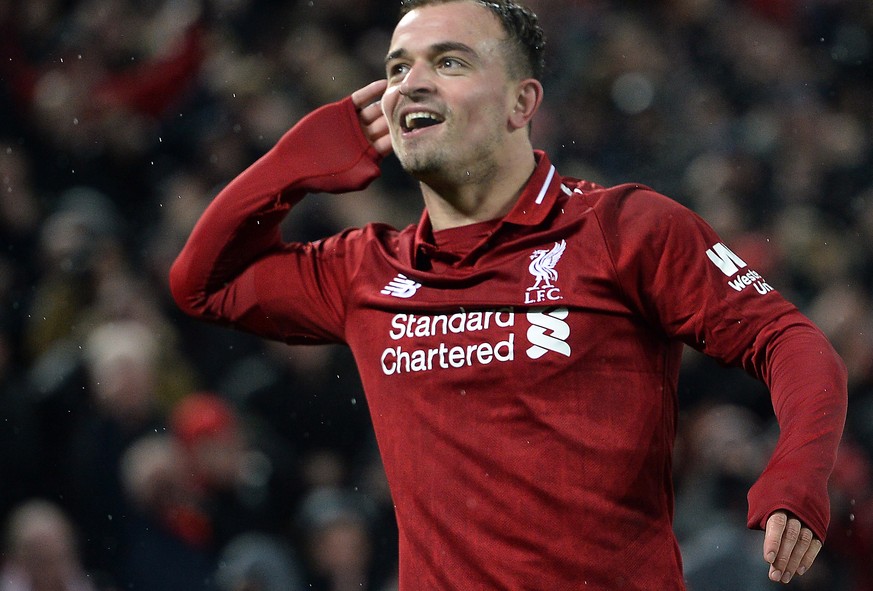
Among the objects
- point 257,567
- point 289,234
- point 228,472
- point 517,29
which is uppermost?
point 517,29

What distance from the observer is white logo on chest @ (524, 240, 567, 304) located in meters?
2.11

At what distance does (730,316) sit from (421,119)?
0.67 metres

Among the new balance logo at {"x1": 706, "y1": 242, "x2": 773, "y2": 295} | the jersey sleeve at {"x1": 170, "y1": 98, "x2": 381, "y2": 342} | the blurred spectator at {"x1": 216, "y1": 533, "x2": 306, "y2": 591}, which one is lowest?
the blurred spectator at {"x1": 216, "y1": 533, "x2": 306, "y2": 591}

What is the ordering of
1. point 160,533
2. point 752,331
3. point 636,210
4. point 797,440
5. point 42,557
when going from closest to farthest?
point 797,440 < point 752,331 < point 636,210 < point 42,557 < point 160,533

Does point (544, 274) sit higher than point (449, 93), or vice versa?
point (449, 93)

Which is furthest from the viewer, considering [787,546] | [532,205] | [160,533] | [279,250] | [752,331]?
[160,533]

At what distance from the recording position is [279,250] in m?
2.54

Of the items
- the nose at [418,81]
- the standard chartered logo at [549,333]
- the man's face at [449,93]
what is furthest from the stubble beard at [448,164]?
the standard chartered logo at [549,333]

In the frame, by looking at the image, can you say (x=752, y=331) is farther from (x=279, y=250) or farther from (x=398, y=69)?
(x=279, y=250)

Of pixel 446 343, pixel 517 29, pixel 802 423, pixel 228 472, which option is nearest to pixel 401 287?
pixel 446 343

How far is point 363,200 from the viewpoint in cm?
502

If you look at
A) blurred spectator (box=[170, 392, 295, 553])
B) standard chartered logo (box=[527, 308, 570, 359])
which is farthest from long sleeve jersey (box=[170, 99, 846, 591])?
blurred spectator (box=[170, 392, 295, 553])

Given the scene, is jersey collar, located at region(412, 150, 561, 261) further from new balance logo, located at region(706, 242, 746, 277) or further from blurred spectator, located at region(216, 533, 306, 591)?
blurred spectator, located at region(216, 533, 306, 591)

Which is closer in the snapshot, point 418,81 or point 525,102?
point 418,81
